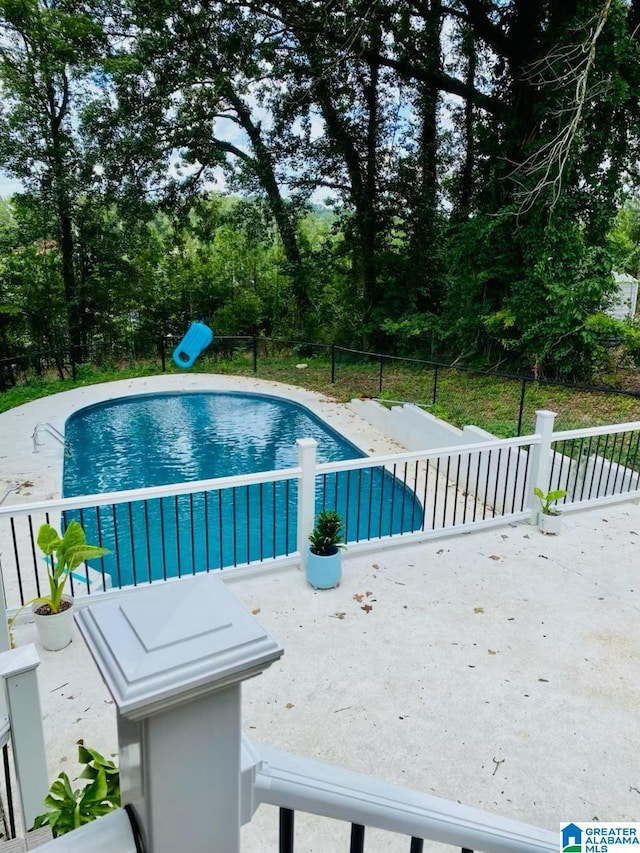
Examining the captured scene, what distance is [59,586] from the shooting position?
10.9 feet

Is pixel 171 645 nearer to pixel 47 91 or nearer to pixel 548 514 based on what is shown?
pixel 548 514

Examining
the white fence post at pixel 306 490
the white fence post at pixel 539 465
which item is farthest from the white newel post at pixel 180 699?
the white fence post at pixel 539 465

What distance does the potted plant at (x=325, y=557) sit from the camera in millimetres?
3914

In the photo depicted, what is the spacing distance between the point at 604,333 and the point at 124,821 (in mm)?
10260

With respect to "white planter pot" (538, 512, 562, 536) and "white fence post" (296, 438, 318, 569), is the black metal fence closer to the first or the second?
"white planter pot" (538, 512, 562, 536)

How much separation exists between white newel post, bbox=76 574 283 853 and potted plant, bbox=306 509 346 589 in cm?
318

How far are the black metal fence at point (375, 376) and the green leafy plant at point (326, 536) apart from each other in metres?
3.74

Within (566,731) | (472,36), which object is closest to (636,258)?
(472,36)

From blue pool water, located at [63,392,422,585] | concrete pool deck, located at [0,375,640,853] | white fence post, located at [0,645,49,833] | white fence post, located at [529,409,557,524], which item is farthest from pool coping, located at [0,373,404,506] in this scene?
white fence post, located at [0,645,49,833]

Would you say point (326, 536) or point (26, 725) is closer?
point (26, 725)

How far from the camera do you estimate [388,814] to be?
2.73 ft

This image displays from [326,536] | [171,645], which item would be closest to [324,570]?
[326,536]

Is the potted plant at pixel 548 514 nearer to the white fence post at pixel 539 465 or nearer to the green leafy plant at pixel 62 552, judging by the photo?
the white fence post at pixel 539 465

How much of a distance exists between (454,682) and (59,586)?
2458 millimetres
